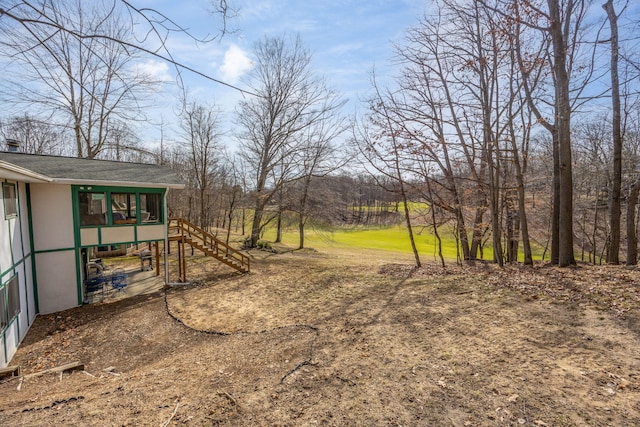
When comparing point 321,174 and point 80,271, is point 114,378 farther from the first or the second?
point 321,174

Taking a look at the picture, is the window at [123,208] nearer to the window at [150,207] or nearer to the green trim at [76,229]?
the window at [150,207]

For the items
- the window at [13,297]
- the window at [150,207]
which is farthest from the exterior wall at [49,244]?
the window at [150,207]

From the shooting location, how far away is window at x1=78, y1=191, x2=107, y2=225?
33.2 ft

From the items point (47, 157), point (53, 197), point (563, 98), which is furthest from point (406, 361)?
point (47, 157)

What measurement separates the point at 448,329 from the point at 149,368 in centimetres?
586

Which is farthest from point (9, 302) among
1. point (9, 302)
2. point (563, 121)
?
point (563, 121)

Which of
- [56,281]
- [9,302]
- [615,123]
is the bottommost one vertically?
[56,281]

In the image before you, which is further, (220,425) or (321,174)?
(321,174)

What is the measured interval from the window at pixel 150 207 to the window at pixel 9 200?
11.7 ft

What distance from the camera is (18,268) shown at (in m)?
7.90

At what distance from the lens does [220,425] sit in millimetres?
3471

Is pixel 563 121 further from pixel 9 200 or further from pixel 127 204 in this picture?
pixel 9 200

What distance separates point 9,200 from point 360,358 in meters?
9.25

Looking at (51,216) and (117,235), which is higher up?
(51,216)
